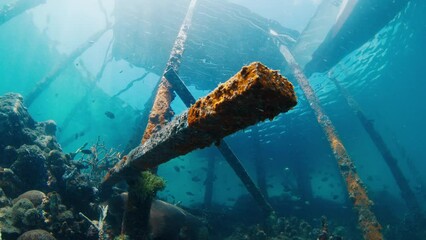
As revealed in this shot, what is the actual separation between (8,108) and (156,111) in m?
5.95

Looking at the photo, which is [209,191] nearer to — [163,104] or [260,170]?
[260,170]

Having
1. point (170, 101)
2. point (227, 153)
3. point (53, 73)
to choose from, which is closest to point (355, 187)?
point (227, 153)

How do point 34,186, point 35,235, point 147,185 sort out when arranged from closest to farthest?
point 35,235 → point 147,185 → point 34,186

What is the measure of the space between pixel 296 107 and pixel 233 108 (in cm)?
2202

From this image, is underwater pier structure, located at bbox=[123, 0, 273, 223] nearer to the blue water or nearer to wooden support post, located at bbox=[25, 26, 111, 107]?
the blue water

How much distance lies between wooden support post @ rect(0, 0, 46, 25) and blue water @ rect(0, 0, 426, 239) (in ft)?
18.6

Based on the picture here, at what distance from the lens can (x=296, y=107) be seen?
2309 centimetres

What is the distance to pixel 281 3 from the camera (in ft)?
52.1

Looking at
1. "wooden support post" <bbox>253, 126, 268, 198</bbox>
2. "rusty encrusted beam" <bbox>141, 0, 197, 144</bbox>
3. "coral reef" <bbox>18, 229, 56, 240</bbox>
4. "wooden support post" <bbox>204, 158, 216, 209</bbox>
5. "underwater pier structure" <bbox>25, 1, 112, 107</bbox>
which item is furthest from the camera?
"underwater pier structure" <bbox>25, 1, 112, 107</bbox>

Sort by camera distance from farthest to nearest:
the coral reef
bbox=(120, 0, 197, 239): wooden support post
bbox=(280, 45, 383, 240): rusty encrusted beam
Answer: bbox=(280, 45, 383, 240): rusty encrusted beam → bbox=(120, 0, 197, 239): wooden support post → the coral reef

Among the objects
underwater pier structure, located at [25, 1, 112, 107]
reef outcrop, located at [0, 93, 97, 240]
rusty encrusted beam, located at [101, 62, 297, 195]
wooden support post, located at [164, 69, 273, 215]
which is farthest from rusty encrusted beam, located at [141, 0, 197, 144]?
underwater pier structure, located at [25, 1, 112, 107]

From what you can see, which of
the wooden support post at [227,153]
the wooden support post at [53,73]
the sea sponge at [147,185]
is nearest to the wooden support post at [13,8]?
the wooden support post at [53,73]

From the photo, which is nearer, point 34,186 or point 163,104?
point 163,104

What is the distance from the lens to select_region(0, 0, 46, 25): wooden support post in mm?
17186
